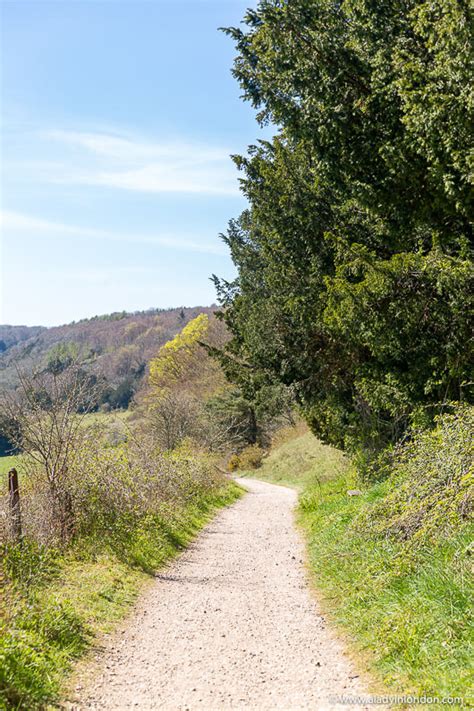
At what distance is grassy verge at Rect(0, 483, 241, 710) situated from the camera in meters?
4.57

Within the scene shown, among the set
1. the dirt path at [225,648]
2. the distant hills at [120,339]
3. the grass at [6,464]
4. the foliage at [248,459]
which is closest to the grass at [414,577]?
the dirt path at [225,648]

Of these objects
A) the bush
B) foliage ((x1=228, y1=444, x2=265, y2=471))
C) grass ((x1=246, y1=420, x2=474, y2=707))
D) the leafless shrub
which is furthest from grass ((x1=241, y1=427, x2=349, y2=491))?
the bush

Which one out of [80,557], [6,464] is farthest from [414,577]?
[6,464]

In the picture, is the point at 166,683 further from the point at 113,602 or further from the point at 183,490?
the point at 183,490

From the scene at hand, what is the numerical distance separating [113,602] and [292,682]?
10.4ft

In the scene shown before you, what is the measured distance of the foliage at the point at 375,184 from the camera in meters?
7.42

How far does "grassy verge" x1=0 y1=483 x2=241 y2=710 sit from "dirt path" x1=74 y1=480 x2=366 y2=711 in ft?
1.03

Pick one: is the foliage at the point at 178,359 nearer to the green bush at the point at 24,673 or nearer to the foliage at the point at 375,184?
the foliage at the point at 375,184

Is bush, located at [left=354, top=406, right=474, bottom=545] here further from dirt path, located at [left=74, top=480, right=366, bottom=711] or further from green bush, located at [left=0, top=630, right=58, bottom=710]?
green bush, located at [left=0, top=630, right=58, bottom=710]

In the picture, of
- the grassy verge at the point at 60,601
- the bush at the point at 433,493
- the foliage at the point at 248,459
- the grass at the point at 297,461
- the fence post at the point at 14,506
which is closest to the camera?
the grassy verge at the point at 60,601

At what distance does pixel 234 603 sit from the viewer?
297 inches

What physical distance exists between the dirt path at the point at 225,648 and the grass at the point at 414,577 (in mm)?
357

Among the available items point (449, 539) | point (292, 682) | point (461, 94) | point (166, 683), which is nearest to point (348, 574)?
point (449, 539)

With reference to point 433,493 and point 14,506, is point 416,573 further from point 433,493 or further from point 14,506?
point 14,506
